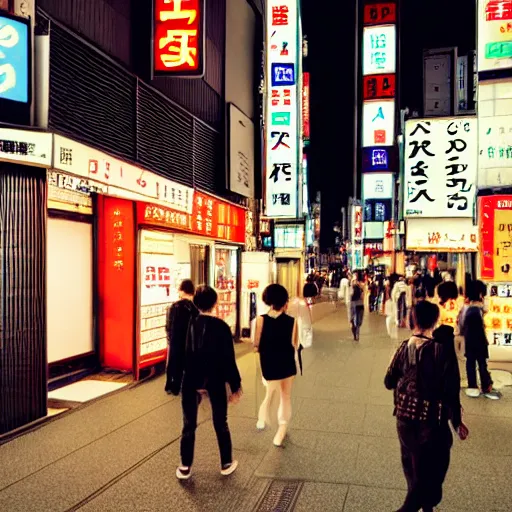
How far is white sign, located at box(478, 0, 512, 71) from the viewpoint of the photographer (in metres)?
11.3

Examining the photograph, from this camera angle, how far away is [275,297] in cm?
646

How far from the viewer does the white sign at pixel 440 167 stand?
41.7ft

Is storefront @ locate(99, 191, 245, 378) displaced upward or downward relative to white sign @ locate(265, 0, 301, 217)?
downward

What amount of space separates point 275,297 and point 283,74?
34.0 ft

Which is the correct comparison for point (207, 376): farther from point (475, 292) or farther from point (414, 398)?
point (475, 292)

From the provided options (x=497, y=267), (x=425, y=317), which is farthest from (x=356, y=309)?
(x=425, y=317)

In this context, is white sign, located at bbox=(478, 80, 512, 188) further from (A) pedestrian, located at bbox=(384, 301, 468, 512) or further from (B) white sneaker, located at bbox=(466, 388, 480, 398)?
(A) pedestrian, located at bbox=(384, 301, 468, 512)

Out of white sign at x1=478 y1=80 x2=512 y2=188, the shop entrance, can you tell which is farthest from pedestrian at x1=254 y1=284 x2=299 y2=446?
the shop entrance

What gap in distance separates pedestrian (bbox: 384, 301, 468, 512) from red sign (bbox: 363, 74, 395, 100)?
16198 mm

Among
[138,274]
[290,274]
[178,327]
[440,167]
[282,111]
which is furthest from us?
[290,274]

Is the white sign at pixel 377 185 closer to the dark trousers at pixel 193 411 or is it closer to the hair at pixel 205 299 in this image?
the hair at pixel 205 299

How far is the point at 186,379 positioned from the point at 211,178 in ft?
33.5

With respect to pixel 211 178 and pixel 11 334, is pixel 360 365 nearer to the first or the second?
pixel 211 178

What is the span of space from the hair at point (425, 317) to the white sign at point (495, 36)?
8906 mm
